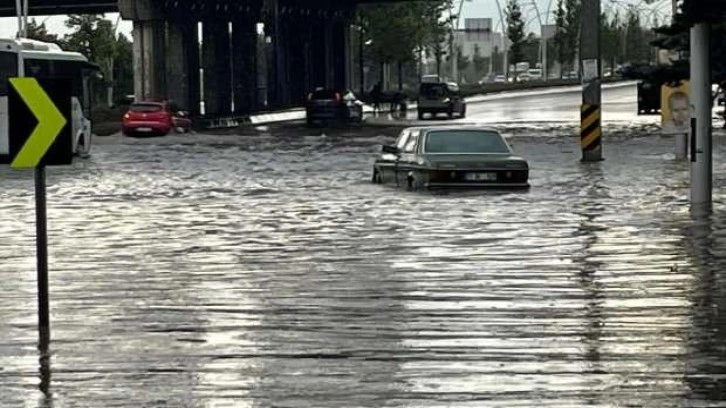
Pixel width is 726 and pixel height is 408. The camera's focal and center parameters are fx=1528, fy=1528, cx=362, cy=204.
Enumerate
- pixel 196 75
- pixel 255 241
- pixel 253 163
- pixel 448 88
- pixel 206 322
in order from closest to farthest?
pixel 206 322
pixel 255 241
pixel 253 163
pixel 448 88
pixel 196 75

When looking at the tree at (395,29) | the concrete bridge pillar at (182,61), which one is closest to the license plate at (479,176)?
the concrete bridge pillar at (182,61)

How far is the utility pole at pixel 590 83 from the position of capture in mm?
36219

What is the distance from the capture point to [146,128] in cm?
5831

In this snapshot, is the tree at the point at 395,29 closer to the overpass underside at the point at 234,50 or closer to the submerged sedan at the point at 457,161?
the overpass underside at the point at 234,50

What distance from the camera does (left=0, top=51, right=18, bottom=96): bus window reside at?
39.4 m

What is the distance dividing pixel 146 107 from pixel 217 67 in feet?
80.1

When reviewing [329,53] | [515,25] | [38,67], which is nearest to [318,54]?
[329,53]

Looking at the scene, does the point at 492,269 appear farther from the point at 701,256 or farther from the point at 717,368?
the point at 717,368

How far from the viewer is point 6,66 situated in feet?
130

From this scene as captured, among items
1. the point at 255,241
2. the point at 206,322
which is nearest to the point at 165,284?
the point at 206,322

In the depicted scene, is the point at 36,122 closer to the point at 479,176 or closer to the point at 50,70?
the point at 479,176

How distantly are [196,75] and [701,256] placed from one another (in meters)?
66.7

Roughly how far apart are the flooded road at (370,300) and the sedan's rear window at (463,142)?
1.13 m

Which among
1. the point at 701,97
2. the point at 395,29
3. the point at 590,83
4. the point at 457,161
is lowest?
the point at 457,161
